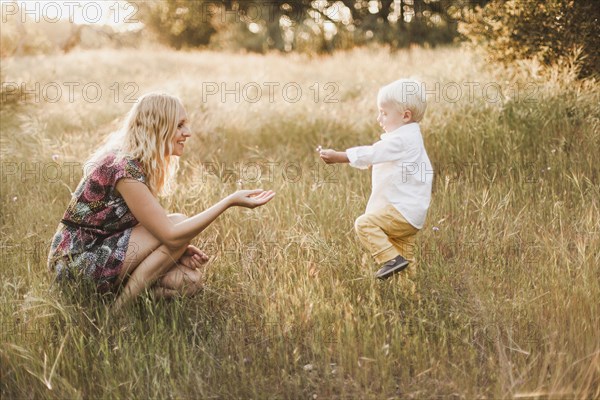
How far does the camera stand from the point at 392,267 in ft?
10.6

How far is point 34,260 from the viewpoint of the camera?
3793 millimetres

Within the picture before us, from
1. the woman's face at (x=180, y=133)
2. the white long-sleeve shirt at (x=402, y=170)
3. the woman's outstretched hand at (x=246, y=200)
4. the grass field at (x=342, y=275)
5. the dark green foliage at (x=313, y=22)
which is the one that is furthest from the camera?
the dark green foliage at (x=313, y=22)

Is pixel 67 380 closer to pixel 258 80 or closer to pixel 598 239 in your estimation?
pixel 598 239

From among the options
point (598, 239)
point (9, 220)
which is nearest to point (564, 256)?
point (598, 239)

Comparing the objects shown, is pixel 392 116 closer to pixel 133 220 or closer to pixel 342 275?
pixel 342 275

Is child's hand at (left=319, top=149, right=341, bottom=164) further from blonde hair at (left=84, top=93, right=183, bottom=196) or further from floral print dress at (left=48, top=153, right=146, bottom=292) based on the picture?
floral print dress at (left=48, top=153, right=146, bottom=292)

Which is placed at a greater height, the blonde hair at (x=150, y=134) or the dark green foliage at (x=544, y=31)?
the dark green foliage at (x=544, y=31)

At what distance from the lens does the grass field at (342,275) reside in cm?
259

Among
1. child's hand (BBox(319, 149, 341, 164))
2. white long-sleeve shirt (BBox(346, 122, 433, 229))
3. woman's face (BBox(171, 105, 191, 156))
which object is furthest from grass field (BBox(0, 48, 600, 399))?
woman's face (BBox(171, 105, 191, 156))

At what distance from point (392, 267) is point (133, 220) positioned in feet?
4.89

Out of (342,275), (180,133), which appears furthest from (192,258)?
(342,275)

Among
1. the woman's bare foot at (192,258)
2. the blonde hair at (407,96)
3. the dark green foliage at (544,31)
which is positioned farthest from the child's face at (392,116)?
the dark green foliage at (544,31)

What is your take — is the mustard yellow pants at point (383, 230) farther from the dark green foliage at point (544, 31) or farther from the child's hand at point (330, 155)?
the dark green foliage at point (544, 31)

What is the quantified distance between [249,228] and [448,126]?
2341 millimetres
